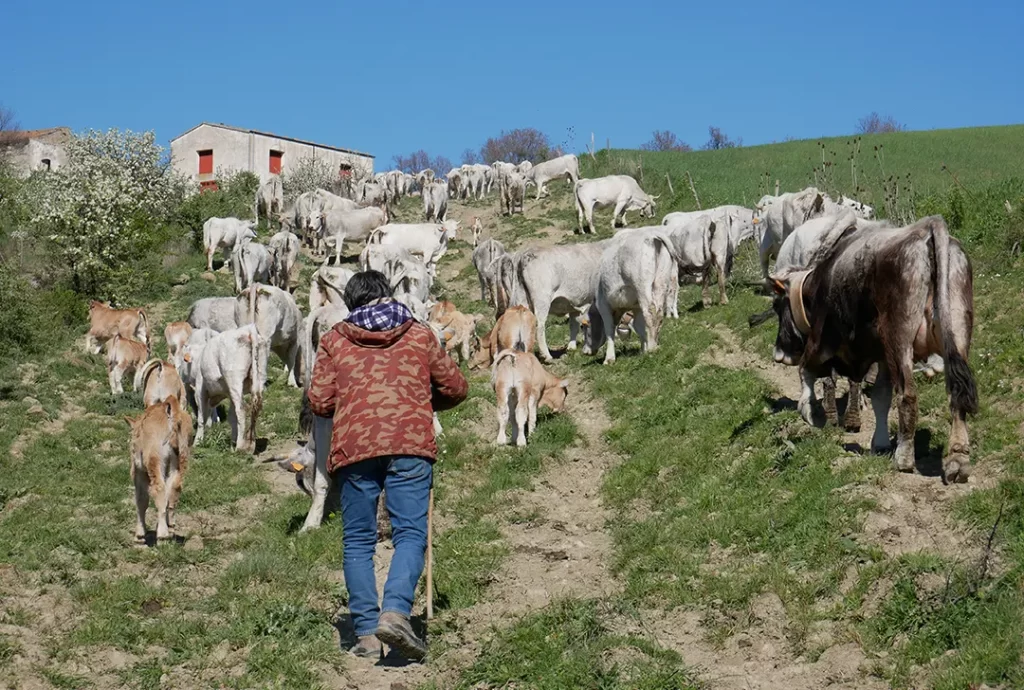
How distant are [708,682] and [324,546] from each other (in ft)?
14.6

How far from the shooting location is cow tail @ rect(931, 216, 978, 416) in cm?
828

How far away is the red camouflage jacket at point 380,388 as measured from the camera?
7.14 meters

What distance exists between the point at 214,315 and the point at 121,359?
2454 mm

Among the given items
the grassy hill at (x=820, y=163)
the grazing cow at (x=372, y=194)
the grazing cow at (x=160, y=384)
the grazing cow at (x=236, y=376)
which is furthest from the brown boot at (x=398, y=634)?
the grazing cow at (x=372, y=194)

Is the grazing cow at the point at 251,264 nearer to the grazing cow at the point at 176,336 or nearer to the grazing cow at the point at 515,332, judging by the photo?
the grazing cow at the point at 176,336

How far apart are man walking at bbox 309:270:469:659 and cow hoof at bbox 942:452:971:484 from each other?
3.99m

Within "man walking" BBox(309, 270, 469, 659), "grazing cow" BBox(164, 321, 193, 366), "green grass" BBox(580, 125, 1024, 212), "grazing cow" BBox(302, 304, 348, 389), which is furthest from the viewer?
"green grass" BBox(580, 125, 1024, 212)

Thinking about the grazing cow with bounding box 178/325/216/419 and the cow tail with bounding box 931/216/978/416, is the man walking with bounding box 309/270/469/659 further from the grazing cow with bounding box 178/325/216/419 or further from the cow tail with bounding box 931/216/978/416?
the grazing cow with bounding box 178/325/216/419

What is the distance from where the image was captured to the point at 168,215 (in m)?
43.1

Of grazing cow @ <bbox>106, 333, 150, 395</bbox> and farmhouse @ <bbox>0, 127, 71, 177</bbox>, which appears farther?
farmhouse @ <bbox>0, 127, 71, 177</bbox>

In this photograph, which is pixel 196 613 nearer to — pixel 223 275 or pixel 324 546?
pixel 324 546

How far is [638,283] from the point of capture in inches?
712

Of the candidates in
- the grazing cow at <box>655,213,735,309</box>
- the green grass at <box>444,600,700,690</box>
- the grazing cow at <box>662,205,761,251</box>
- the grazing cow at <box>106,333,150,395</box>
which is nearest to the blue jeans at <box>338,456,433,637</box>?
the green grass at <box>444,600,700,690</box>

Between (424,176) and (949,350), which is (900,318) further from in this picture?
(424,176)
